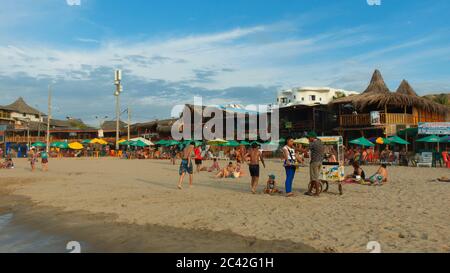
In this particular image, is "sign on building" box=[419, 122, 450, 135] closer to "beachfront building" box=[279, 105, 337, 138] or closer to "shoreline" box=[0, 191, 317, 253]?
"beachfront building" box=[279, 105, 337, 138]

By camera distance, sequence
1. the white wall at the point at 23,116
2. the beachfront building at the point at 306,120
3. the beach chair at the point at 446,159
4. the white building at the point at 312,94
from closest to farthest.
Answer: the beach chair at the point at 446,159
the beachfront building at the point at 306,120
the white wall at the point at 23,116
the white building at the point at 312,94

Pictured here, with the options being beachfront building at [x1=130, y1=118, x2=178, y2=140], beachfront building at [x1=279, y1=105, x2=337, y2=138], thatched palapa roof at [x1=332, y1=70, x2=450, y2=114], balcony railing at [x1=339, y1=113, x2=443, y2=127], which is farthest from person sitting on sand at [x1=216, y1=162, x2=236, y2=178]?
beachfront building at [x1=130, y1=118, x2=178, y2=140]

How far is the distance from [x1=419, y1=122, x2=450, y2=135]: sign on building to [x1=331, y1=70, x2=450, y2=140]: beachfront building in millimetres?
3742

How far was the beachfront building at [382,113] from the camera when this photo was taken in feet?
83.2

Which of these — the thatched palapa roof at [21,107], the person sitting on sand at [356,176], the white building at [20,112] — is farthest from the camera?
the thatched palapa roof at [21,107]

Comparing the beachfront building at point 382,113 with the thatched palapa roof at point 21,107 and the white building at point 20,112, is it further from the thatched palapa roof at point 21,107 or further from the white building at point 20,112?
the thatched palapa roof at point 21,107

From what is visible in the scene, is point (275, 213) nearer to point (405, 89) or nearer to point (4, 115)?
point (405, 89)

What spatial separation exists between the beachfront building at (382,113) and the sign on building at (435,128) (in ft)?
12.3

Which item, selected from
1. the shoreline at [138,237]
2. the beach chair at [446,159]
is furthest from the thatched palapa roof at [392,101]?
the shoreline at [138,237]

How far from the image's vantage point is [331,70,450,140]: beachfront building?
83.2 ft

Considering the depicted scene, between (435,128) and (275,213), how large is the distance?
18.4 meters

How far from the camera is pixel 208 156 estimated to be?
1216 inches

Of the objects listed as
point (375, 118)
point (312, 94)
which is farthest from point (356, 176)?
point (312, 94)
